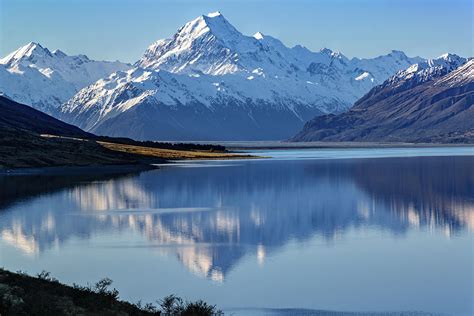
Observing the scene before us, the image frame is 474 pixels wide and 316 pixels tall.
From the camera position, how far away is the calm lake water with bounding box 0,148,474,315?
45781mm

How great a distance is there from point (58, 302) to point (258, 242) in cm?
3188

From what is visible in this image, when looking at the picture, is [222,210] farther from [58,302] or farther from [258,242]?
[58,302]

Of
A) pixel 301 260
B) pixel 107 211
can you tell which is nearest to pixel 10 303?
pixel 301 260

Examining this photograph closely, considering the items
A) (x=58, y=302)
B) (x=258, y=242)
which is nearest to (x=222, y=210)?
(x=258, y=242)

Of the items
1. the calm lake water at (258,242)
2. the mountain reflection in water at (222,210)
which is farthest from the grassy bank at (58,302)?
the mountain reflection in water at (222,210)

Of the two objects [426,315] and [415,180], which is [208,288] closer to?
[426,315]

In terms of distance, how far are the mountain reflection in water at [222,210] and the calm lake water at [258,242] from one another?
0.15 metres

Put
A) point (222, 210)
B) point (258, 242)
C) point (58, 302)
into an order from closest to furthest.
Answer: point (58, 302) < point (258, 242) < point (222, 210)

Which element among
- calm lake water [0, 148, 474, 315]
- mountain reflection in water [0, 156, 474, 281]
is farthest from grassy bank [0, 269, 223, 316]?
mountain reflection in water [0, 156, 474, 281]

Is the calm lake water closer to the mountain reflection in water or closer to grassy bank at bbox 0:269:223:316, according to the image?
the mountain reflection in water

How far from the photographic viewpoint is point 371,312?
134 feet

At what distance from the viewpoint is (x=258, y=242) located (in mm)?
65000

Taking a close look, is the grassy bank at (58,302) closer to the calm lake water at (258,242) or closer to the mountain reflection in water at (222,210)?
the calm lake water at (258,242)

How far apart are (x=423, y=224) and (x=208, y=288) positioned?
112 ft
